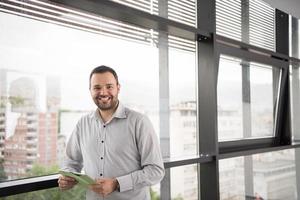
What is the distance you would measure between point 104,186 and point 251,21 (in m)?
2.71

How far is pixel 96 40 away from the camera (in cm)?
231

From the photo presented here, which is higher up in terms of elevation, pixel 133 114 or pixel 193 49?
pixel 193 49

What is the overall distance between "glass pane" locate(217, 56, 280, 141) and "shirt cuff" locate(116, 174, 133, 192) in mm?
1582

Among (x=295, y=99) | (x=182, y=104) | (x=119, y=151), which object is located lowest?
(x=119, y=151)

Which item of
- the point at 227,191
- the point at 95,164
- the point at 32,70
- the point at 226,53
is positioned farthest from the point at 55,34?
the point at 227,191

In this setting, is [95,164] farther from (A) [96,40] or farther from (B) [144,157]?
(A) [96,40]

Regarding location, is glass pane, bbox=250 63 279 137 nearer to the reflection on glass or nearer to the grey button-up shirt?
the reflection on glass

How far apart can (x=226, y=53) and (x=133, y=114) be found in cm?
150

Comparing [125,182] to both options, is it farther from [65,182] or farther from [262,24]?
[262,24]

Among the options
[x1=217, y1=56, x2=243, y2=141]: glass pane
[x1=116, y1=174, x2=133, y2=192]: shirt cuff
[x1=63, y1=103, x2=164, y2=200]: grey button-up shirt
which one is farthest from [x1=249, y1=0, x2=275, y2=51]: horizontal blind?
[x1=116, y1=174, x2=133, y2=192]: shirt cuff

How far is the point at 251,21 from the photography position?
3.72 meters

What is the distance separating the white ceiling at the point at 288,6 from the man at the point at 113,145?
261cm

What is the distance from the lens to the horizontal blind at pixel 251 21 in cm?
333


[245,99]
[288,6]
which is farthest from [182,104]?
→ [288,6]
